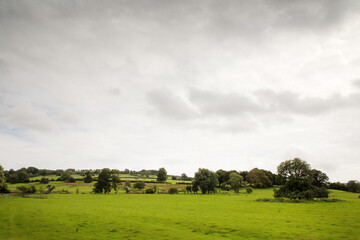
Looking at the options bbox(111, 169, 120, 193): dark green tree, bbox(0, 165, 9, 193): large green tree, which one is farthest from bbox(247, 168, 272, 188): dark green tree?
bbox(0, 165, 9, 193): large green tree

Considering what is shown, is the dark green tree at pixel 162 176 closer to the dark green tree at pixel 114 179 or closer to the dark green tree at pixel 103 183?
the dark green tree at pixel 114 179

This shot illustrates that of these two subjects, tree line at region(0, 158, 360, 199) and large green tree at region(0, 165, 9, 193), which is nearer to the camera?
tree line at region(0, 158, 360, 199)

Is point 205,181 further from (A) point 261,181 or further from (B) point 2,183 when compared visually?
(B) point 2,183

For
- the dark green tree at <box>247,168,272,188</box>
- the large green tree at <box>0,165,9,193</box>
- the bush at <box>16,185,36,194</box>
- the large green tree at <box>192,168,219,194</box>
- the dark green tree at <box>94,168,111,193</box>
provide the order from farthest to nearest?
the dark green tree at <box>247,168,272,188</box>, the large green tree at <box>192,168,219,194</box>, the dark green tree at <box>94,168,111,193</box>, the bush at <box>16,185,36,194</box>, the large green tree at <box>0,165,9,193</box>

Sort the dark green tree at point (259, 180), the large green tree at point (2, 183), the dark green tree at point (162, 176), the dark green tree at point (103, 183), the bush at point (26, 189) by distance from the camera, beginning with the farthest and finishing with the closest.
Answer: the dark green tree at point (162, 176) → the dark green tree at point (259, 180) → the dark green tree at point (103, 183) → the bush at point (26, 189) → the large green tree at point (2, 183)

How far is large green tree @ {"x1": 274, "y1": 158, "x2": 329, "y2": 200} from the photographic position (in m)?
54.9

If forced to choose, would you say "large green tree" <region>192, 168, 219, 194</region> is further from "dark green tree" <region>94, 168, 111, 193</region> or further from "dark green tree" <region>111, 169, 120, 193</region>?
"dark green tree" <region>94, 168, 111, 193</region>

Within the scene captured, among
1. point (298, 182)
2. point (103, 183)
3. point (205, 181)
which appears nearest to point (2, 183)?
point (103, 183)

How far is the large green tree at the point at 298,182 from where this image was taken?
54872mm

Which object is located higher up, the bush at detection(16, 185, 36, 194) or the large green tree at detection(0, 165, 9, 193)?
the large green tree at detection(0, 165, 9, 193)

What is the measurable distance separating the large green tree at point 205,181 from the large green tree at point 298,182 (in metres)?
42.9

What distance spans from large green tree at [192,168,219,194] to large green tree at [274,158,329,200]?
1691 inches

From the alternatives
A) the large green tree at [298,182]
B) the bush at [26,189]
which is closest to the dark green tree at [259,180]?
the large green tree at [298,182]

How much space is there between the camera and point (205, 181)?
98.4 meters
